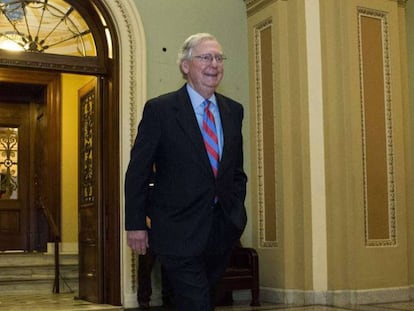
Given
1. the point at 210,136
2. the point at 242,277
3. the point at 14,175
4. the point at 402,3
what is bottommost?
the point at 242,277

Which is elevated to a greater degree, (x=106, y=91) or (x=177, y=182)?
(x=106, y=91)

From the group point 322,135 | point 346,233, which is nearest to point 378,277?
point 346,233

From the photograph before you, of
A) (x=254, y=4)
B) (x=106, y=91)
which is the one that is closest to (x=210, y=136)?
(x=106, y=91)

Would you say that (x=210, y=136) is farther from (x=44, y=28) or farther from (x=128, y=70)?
(x=44, y=28)

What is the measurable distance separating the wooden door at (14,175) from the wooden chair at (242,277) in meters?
4.50

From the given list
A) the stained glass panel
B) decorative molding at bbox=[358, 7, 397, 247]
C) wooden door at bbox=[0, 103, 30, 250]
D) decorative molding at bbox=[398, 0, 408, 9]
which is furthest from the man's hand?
the stained glass panel

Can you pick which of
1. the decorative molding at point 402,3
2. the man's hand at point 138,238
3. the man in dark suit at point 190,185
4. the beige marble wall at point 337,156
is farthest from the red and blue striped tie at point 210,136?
the decorative molding at point 402,3

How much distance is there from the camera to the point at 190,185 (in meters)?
2.55

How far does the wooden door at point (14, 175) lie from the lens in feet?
31.5

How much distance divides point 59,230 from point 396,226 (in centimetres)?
441

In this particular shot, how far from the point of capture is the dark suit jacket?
8.32ft

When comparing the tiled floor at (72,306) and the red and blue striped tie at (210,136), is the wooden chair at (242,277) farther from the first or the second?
the red and blue striped tie at (210,136)

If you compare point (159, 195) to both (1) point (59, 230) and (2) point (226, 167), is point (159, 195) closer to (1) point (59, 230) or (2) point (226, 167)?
(2) point (226, 167)

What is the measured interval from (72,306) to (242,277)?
1.55m
